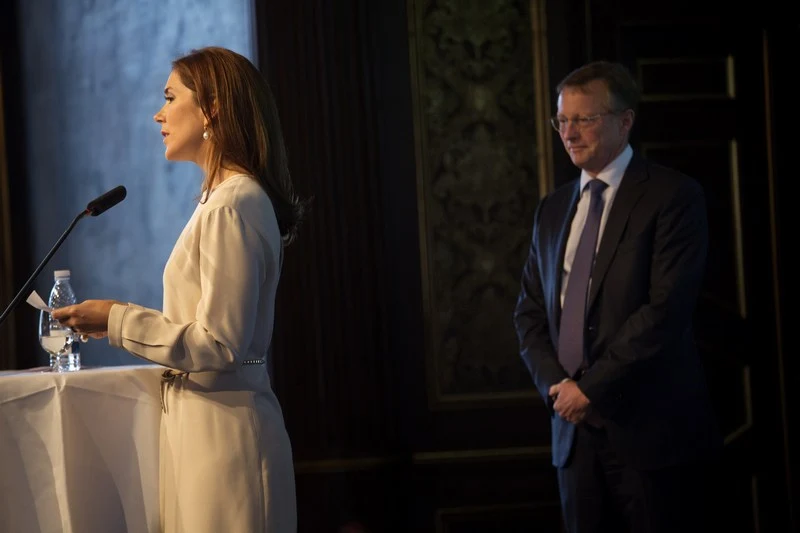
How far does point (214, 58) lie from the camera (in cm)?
196

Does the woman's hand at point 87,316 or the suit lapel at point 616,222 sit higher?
the suit lapel at point 616,222

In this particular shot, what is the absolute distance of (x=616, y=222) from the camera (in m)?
2.51

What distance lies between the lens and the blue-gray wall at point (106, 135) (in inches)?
153

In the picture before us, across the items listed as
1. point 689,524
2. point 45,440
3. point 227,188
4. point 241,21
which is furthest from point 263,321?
point 241,21

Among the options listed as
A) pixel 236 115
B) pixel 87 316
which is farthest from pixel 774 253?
pixel 87 316

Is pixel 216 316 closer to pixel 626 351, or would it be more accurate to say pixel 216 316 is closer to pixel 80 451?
pixel 80 451

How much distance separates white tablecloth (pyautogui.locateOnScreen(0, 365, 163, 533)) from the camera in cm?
190

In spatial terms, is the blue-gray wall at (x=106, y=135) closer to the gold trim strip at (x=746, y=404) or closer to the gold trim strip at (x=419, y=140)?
the gold trim strip at (x=419, y=140)

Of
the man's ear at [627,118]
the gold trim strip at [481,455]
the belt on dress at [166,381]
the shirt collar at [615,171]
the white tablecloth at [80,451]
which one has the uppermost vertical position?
the man's ear at [627,118]

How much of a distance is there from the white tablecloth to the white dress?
0.36 ft

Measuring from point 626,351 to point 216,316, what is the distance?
1060 mm

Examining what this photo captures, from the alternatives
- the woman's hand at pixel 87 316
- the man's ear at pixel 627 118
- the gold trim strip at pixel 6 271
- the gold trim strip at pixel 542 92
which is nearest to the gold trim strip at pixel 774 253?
the gold trim strip at pixel 542 92

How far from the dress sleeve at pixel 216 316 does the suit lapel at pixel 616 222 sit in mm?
1004

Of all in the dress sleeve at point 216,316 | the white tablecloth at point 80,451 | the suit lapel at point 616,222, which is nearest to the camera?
the dress sleeve at point 216,316
